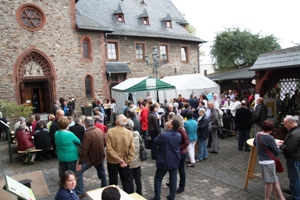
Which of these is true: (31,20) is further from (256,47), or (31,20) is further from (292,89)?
(256,47)

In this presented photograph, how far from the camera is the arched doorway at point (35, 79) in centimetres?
1544

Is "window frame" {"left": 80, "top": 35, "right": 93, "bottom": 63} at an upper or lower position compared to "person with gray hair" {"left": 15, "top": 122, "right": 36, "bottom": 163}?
upper

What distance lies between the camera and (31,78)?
1617 centimetres

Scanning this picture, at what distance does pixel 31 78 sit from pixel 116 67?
20.0 ft

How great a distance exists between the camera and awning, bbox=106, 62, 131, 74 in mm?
18719

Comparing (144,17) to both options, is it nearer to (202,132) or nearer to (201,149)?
(202,132)

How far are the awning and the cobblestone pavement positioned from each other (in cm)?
1127

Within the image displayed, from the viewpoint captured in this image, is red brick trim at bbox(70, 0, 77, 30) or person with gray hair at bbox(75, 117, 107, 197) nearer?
person with gray hair at bbox(75, 117, 107, 197)

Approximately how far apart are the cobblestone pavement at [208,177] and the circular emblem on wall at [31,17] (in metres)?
9.98

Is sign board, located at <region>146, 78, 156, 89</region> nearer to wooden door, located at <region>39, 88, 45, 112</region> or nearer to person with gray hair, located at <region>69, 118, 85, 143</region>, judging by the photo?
person with gray hair, located at <region>69, 118, 85, 143</region>

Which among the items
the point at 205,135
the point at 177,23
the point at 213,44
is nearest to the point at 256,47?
the point at 213,44

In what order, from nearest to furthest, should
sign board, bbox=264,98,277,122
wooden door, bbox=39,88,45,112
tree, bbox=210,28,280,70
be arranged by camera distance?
sign board, bbox=264,98,277,122 → wooden door, bbox=39,88,45,112 → tree, bbox=210,28,280,70

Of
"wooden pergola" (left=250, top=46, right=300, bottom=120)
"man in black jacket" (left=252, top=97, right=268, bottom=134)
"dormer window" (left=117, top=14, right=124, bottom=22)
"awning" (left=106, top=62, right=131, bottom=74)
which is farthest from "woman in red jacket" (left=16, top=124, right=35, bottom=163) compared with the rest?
"dormer window" (left=117, top=14, right=124, bottom=22)

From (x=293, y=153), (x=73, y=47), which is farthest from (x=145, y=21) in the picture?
(x=293, y=153)
